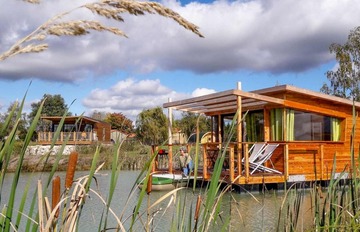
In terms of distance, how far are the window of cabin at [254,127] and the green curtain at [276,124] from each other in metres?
0.48

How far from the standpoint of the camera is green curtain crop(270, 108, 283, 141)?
12.1 m

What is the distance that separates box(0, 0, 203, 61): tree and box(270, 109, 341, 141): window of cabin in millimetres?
10964

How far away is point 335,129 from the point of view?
13.0m

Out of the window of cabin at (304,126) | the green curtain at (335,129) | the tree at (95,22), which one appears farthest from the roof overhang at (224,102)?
the tree at (95,22)

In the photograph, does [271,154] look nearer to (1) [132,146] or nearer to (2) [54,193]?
(2) [54,193]

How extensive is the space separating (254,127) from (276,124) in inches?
44.6

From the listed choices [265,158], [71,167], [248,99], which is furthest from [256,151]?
[71,167]

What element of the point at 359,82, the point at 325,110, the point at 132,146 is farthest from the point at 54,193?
the point at 359,82

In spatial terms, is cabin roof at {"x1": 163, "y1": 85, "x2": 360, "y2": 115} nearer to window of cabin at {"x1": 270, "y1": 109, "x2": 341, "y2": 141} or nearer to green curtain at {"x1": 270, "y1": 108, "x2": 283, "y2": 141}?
green curtain at {"x1": 270, "y1": 108, "x2": 283, "y2": 141}

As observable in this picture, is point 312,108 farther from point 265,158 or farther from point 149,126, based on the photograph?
point 149,126

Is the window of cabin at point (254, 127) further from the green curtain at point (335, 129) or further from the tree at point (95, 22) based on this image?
the tree at point (95, 22)

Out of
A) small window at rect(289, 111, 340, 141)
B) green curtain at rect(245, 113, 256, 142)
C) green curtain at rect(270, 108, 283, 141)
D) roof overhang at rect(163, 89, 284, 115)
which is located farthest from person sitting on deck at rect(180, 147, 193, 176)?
small window at rect(289, 111, 340, 141)

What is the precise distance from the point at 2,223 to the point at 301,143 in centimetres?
1119

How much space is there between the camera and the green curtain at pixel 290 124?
12.0 m
